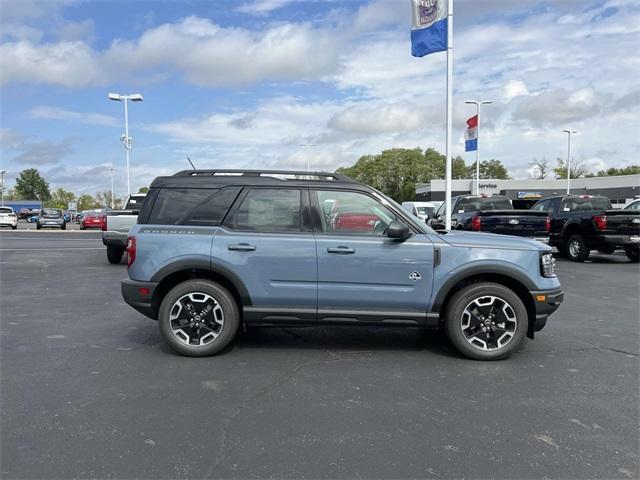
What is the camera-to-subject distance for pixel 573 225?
47.6 ft

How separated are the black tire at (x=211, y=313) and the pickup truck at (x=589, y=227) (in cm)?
1134

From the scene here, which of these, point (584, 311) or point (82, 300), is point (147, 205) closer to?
point (82, 300)

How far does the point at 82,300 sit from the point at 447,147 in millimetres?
11378

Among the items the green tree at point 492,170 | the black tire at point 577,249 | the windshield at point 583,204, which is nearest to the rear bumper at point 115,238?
the black tire at point 577,249

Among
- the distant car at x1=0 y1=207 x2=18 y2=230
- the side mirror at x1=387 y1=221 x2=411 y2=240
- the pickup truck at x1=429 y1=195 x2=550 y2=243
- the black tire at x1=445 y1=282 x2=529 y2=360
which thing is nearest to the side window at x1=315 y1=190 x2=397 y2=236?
the side mirror at x1=387 y1=221 x2=411 y2=240

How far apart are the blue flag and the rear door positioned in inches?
434

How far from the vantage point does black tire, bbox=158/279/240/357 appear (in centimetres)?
514

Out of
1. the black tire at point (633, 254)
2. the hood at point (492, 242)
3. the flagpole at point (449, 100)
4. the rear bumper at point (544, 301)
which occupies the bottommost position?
the black tire at point (633, 254)

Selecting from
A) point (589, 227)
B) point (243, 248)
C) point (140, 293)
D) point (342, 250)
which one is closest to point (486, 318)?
point (342, 250)

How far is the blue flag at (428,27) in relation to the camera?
14.1 meters

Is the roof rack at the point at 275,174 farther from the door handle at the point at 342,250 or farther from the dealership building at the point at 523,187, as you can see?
the dealership building at the point at 523,187

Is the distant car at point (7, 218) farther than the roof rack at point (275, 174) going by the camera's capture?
Yes

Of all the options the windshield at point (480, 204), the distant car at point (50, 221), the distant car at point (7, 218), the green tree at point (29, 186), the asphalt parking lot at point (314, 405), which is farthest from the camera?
the green tree at point (29, 186)

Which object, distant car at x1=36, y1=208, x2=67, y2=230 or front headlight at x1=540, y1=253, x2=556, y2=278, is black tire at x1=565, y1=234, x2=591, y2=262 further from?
distant car at x1=36, y1=208, x2=67, y2=230
